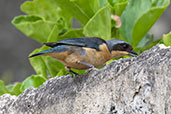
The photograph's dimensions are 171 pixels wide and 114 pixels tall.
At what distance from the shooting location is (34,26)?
272 centimetres

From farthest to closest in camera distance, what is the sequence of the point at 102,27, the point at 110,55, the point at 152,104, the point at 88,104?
the point at 102,27
the point at 110,55
the point at 88,104
the point at 152,104

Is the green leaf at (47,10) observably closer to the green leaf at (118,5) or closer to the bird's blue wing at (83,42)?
the green leaf at (118,5)

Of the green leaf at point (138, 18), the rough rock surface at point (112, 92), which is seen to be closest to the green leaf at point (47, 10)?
the green leaf at point (138, 18)

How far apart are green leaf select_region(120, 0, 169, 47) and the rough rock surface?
2.62ft

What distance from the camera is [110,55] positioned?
2242 mm

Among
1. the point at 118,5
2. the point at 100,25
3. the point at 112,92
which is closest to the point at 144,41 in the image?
the point at 118,5

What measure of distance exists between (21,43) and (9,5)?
0.88 metres

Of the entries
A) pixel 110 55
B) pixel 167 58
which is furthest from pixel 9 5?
pixel 167 58

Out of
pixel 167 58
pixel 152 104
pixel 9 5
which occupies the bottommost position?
pixel 152 104

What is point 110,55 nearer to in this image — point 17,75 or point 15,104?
point 15,104

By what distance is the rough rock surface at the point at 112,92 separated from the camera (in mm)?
1543

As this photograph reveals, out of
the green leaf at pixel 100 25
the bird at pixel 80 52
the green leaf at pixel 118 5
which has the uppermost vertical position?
the green leaf at pixel 118 5

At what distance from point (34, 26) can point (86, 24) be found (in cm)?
49

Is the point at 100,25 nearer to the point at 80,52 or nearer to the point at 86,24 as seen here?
the point at 86,24
